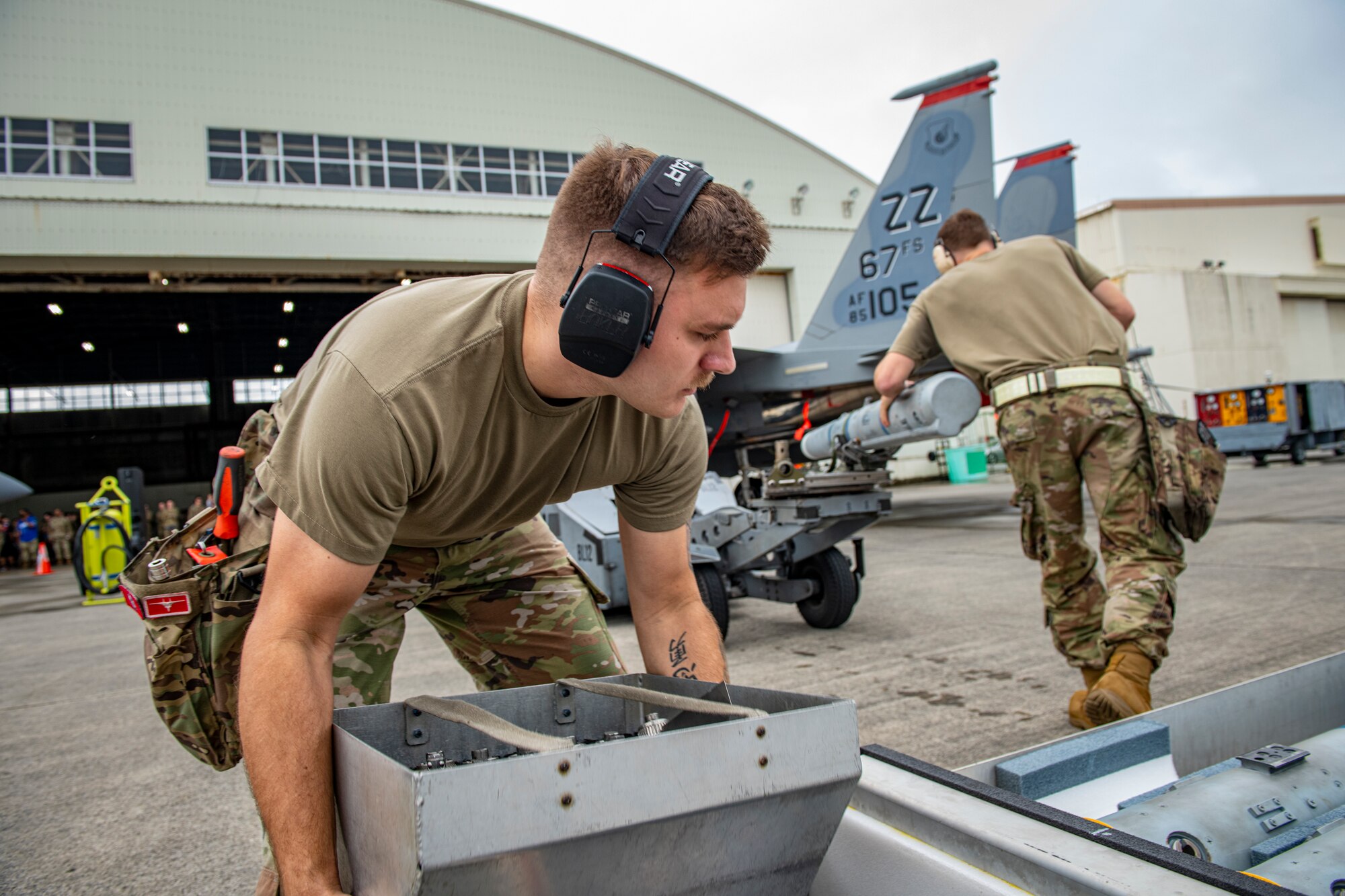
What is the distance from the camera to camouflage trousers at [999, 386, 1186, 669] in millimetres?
2539

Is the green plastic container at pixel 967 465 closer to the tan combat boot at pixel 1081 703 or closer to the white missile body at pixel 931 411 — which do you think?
the white missile body at pixel 931 411

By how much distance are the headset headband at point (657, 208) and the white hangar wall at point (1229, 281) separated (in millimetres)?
29861

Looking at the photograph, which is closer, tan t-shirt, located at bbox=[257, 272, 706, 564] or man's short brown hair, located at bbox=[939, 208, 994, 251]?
tan t-shirt, located at bbox=[257, 272, 706, 564]

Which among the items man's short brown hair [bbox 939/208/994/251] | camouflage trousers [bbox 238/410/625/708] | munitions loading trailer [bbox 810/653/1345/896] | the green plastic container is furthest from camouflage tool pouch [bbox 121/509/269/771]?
the green plastic container

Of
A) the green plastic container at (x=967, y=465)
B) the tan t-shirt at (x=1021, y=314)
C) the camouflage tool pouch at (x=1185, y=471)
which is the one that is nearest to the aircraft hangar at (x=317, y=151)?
the green plastic container at (x=967, y=465)

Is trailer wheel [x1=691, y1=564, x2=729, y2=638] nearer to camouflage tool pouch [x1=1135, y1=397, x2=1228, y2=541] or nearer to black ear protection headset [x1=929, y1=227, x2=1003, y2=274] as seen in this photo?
black ear protection headset [x1=929, y1=227, x2=1003, y2=274]

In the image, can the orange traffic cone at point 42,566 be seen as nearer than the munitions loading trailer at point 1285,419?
Yes

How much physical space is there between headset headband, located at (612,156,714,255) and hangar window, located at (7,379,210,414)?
1456 inches

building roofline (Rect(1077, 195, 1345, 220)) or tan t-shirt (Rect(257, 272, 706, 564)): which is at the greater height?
building roofline (Rect(1077, 195, 1345, 220))

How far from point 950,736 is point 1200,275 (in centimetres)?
3266

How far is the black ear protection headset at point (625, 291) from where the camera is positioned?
1.24 m

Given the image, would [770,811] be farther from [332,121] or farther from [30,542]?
[30,542]

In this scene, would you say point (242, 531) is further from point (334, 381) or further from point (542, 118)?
point (542, 118)

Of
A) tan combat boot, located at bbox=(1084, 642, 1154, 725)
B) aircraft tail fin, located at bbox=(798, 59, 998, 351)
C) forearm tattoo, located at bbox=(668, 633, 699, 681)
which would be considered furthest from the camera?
aircraft tail fin, located at bbox=(798, 59, 998, 351)
